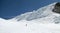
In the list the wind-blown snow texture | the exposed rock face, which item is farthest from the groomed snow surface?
the exposed rock face

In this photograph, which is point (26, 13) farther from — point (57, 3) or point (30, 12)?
point (57, 3)

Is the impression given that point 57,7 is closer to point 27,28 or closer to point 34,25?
point 34,25

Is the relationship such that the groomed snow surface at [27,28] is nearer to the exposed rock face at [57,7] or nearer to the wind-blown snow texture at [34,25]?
the wind-blown snow texture at [34,25]

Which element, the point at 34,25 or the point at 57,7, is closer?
the point at 34,25

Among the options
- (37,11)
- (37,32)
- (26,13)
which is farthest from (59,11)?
(37,32)

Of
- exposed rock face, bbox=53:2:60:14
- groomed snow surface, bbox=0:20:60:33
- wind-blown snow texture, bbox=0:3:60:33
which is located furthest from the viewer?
exposed rock face, bbox=53:2:60:14

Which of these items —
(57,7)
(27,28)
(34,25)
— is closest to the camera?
(27,28)

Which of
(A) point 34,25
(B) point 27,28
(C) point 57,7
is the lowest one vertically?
(B) point 27,28

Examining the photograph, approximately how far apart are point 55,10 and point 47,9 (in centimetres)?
121

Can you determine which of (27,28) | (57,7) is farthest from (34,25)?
(57,7)

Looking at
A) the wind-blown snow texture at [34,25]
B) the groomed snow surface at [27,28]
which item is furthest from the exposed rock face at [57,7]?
the groomed snow surface at [27,28]

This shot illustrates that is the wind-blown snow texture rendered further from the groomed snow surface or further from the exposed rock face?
the exposed rock face

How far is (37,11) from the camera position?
22.7m

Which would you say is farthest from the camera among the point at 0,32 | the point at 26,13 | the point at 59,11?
the point at 26,13
